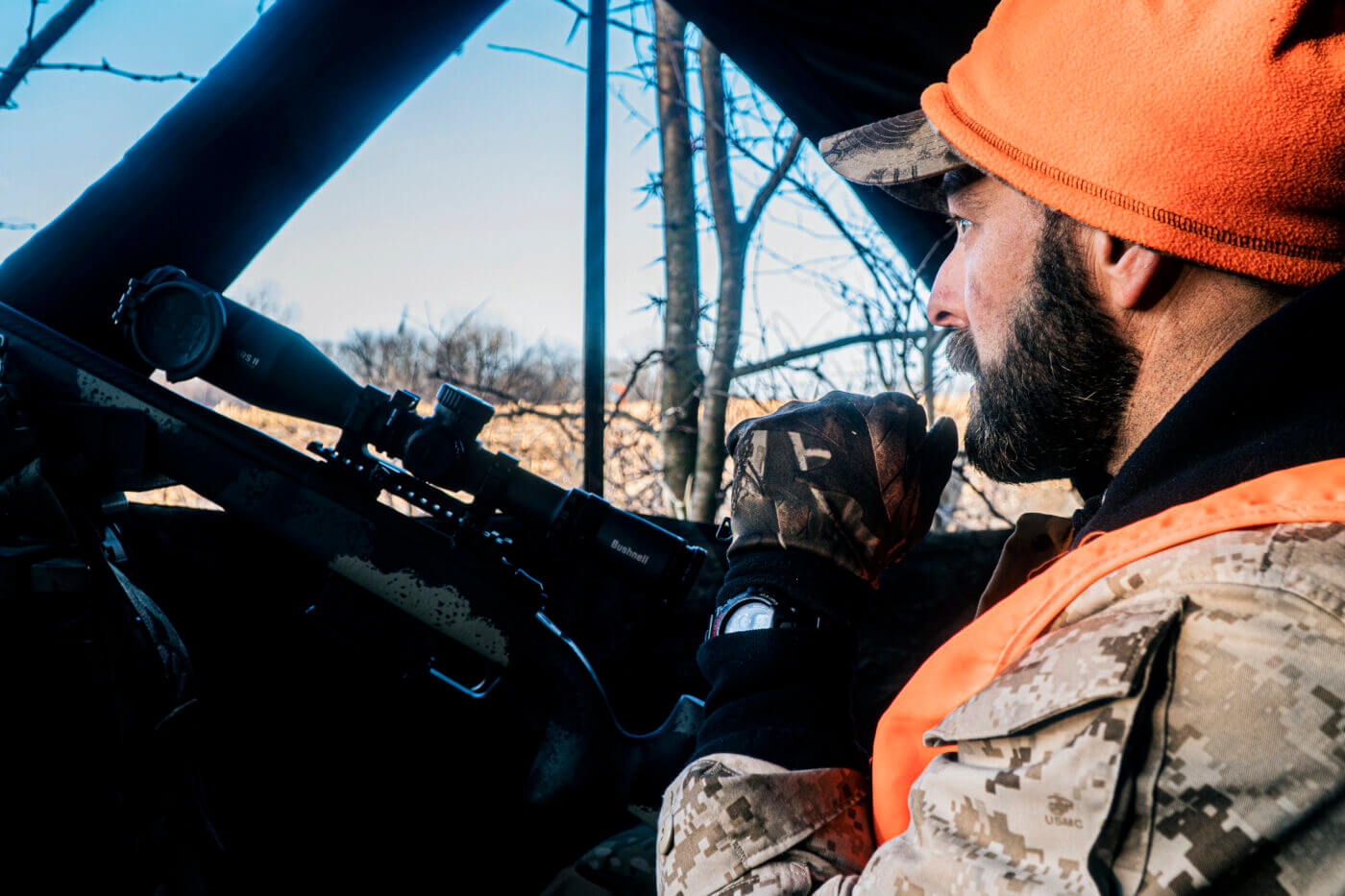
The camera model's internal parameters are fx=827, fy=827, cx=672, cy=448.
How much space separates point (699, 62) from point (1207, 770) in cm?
372

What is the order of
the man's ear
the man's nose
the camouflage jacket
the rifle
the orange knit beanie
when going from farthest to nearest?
1. the rifle
2. the man's nose
3. the man's ear
4. the orange knit beanie
5. the camouflage jacket

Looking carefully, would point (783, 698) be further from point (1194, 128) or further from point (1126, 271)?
point (1194, 128)

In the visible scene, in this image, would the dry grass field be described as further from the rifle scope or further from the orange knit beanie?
the orange knit beanie

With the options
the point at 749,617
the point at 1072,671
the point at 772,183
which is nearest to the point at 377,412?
the point at 749,617

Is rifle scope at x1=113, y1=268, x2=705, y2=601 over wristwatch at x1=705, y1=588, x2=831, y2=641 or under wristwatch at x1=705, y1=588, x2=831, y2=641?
over

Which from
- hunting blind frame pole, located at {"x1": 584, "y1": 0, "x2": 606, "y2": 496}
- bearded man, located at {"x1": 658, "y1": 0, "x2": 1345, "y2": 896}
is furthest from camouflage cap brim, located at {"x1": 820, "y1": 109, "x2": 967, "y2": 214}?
hunting blind frame pole, located at {"x1": 584, "y1": 0, "x2": 606, "y2": 496}

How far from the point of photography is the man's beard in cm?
109

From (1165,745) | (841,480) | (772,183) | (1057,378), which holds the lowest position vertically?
(1165,745)

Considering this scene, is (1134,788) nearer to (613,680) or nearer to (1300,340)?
(1300,340)

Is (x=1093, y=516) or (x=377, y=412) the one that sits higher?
(x=1093, y=516)

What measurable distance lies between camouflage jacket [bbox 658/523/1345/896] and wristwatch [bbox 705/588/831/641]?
1.39ft

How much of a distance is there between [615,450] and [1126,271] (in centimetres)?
365

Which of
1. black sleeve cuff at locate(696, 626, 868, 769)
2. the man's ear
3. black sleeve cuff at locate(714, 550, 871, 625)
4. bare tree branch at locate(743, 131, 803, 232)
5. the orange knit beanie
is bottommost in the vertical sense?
black sleeve cuff at locate(696, 626, 868, 769)

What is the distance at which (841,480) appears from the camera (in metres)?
1.31
